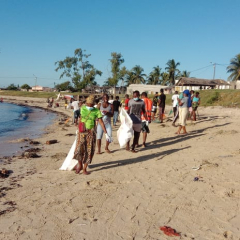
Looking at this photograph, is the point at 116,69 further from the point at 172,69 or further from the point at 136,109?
the point at 136,109

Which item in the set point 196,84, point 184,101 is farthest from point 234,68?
point 184,101

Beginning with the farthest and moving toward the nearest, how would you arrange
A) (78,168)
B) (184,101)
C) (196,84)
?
(196,84) < (184,101) < (78,168)

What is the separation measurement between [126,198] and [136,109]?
11.8ft

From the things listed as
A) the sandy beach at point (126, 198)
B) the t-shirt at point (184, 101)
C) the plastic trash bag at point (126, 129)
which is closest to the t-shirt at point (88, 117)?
the sandy beach at point (126, 198)

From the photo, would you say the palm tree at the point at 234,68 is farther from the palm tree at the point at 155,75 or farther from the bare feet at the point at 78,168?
the bare feet at the point at 78,168

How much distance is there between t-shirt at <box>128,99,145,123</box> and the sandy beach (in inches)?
41.9

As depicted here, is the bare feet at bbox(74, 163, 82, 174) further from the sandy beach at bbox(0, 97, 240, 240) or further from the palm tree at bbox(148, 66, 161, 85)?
the palm tree at bbox(148, 66, 161, 85)

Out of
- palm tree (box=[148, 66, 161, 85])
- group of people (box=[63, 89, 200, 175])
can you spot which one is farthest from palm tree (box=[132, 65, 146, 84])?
group of people (box=[63, 89, 200, 175])

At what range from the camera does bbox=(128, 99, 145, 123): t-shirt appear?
25.2 ft

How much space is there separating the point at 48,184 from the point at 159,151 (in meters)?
3.76

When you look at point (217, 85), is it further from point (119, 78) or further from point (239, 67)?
point (119, 78)

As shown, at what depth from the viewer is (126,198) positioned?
447 centimetres

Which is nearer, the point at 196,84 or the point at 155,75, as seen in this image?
the point at 196,84

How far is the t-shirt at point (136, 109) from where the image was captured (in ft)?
25.2
